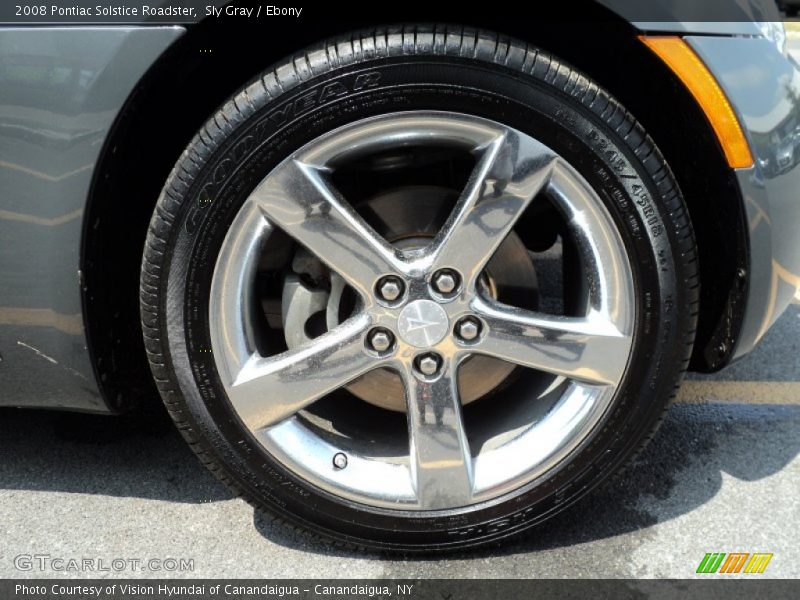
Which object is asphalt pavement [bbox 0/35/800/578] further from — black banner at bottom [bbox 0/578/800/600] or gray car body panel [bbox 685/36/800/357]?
gray car body panel [bbox 685/36/800/357]

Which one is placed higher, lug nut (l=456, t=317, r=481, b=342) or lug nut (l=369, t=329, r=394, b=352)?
lug nut (l=456, t=317, r=481, b=342)

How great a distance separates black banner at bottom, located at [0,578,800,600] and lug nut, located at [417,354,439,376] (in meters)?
0.45

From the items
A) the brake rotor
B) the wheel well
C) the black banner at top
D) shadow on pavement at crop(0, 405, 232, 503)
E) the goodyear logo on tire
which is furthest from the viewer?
shadow on pavement at crop(0, 405, 232, 503)

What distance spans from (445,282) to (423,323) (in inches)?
3.7

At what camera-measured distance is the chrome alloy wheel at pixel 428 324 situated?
158 cm

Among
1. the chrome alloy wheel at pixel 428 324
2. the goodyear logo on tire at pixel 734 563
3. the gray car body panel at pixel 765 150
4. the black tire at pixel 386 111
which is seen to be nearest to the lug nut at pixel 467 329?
the chrome alloy wheel at pixel 428 324

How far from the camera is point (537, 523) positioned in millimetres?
1745

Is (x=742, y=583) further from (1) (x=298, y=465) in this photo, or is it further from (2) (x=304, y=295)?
(2) (x=304, y=295)

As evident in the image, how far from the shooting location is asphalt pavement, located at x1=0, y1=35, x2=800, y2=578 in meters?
1.76

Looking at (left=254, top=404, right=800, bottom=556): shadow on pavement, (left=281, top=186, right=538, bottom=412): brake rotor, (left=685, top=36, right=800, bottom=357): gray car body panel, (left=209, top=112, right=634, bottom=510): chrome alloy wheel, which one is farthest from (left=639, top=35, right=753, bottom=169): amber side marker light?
(left=254, top=404, right=800, bottom=556): shadow on pavement

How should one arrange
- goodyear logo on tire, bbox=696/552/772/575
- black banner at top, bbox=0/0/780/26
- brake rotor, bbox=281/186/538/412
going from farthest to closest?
brake rotor, bbox=281/186/538/412 < goodyear logo on tire, bbox=696/552/772/575 < black banner at top, bbox=0/0/780/26

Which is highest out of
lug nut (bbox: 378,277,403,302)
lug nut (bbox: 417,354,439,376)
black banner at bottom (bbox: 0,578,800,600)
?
lug nut (bbox: 378,277,403,302)

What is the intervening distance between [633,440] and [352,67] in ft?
3.12

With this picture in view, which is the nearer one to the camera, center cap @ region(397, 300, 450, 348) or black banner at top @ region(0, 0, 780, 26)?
black banner at top @ region(0, 0, 780, 26)
